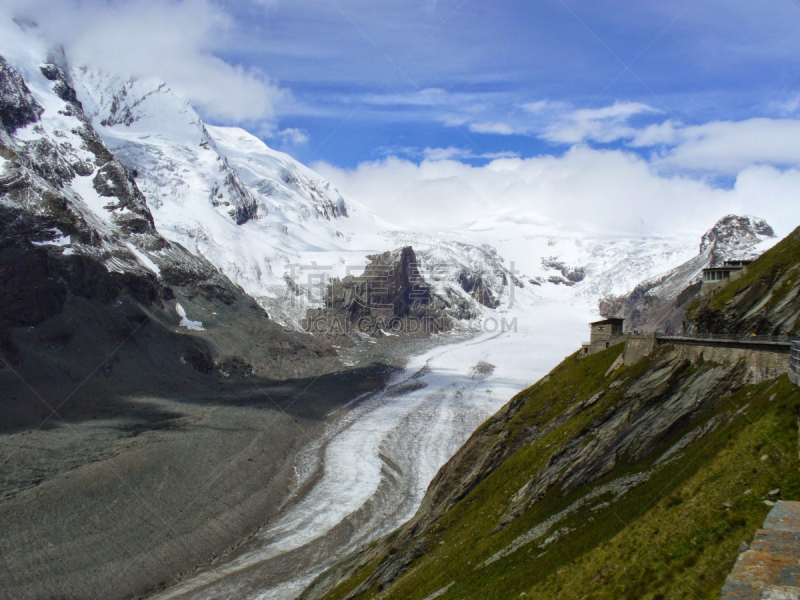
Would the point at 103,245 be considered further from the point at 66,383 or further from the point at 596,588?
the point at 596,588

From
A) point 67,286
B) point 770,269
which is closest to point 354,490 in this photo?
point 770,269

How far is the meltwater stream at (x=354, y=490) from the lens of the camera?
6391 cm

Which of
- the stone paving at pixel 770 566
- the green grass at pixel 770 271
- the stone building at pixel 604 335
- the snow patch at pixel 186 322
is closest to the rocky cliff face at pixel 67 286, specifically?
the snow patch at pixel 186 322

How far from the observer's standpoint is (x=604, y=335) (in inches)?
2291

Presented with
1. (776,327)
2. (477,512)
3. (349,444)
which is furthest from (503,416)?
(349,444)

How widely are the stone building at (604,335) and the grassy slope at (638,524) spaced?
1414 cm

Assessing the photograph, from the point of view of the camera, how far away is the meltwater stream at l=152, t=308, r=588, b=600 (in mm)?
63906

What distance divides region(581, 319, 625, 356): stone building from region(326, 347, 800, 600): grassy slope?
1414 cm

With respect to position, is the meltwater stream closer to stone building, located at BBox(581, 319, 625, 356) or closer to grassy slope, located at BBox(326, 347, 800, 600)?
grassy slope, located at BBox(326, 347, 800, 600)

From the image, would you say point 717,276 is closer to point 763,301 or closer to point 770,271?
point 770,271

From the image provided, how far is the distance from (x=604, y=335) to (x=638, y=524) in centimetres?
3657

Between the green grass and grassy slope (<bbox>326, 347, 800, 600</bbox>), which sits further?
the green grass

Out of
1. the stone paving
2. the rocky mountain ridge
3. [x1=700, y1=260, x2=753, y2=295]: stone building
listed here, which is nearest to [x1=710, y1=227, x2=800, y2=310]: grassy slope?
the rocky mountain ridge

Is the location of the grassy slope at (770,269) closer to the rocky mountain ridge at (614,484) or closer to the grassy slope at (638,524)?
the rocky mountain ridge at (614,484)
